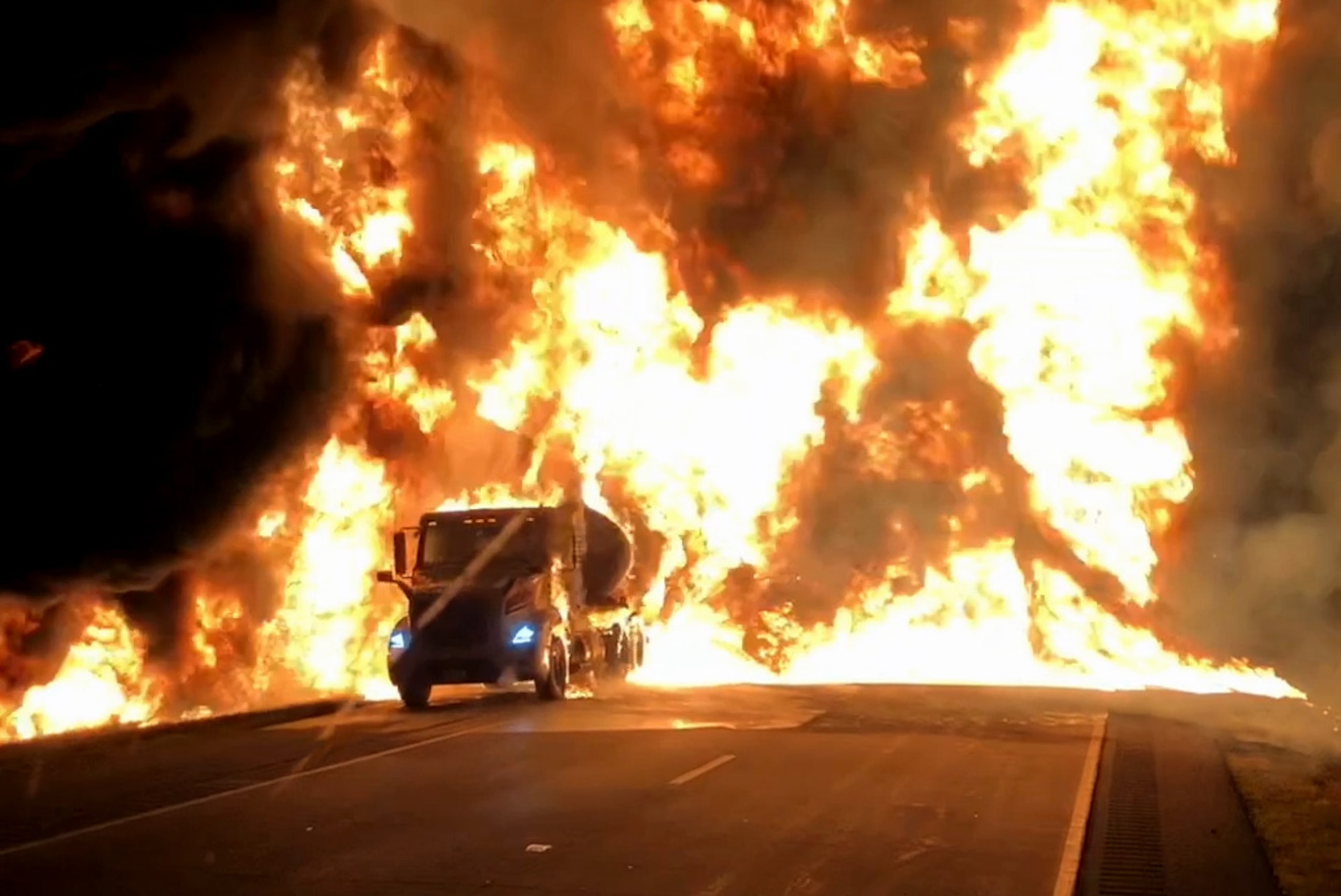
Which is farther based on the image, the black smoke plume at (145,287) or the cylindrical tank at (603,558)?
the cylindrical tank at (603,558)

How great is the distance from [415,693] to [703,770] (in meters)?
8.83

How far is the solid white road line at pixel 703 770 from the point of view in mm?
13555

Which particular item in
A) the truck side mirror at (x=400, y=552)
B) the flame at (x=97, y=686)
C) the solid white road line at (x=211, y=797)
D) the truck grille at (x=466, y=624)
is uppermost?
the truck side mirror at (x=400, y=552)

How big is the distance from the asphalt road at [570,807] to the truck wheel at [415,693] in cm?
226

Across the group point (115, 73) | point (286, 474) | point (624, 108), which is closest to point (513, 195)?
point (624, 108)

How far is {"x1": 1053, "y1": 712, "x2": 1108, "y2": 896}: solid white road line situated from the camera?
9.43m

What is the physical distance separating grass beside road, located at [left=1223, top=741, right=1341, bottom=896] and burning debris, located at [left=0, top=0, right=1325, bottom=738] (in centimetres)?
1184

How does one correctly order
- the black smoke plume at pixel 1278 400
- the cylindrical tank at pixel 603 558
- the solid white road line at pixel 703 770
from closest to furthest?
the solid white road line at pixel 703 770
the cylindrical tank at pixel 603 558
the black smoke plume at pixel 1278 400

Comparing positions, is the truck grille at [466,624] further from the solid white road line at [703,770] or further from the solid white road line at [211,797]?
the solid white road line at [703,770]

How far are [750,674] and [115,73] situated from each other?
15.8 meters

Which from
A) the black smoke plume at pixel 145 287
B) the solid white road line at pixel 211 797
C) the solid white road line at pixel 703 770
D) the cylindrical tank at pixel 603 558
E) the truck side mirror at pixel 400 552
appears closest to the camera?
the solid white road line at pixel 211 797

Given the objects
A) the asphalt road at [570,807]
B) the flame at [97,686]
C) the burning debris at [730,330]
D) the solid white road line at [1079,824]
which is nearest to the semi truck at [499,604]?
the asphalt road at [570,807]

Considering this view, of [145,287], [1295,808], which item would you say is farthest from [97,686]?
[1295,808]

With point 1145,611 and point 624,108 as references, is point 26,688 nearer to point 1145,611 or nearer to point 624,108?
point 624,108
